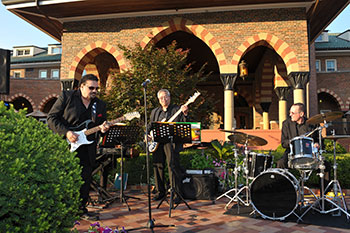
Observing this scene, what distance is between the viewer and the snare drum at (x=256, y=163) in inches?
187

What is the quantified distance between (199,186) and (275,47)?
8.04 m

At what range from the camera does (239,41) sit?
11305 millimetres

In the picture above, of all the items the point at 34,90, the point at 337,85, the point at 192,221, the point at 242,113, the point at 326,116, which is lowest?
the point at 192,221

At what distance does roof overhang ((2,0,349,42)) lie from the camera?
10.9 metres

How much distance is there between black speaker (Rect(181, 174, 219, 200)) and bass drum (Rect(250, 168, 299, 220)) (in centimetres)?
142

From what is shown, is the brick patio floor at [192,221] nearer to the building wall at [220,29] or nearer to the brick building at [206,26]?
the brick building at [206,26]

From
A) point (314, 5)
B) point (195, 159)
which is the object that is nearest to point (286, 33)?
point (314, 5)

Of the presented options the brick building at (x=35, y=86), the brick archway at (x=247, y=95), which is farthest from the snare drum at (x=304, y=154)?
the brick building at (x=35, y=86)

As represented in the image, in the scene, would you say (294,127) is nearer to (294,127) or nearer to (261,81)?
(294,127)

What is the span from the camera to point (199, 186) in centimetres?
551

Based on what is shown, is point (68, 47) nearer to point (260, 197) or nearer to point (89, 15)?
point (89, 15)

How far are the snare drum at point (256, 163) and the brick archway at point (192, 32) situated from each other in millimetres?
7219

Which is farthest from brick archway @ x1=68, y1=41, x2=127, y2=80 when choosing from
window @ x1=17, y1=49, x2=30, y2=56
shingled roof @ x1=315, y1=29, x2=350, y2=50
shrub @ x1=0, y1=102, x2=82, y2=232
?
window @ x1=17, y1=49, x2=30, y2=56

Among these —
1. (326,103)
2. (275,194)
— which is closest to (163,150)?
(275,194)
